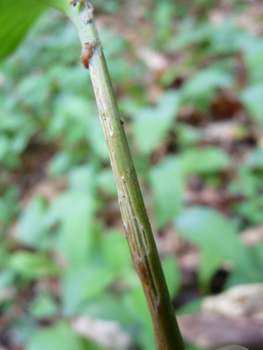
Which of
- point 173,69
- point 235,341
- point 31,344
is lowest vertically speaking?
point 235,341

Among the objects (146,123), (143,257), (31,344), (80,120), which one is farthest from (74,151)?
(143,257)

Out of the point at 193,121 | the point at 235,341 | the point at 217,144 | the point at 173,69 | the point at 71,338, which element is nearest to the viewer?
the point at 235,341

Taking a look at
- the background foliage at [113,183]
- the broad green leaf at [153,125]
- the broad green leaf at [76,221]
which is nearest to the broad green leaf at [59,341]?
the background foliage at [113,183]


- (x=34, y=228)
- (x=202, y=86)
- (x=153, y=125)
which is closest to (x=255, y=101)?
(x=202, y=86)

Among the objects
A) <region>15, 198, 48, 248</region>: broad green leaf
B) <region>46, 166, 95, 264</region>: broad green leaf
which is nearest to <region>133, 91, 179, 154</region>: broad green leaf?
<region>46, 166, 95, 264</region>: broad green leaf

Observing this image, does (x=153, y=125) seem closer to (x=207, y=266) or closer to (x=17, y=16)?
(x=207, y=266)

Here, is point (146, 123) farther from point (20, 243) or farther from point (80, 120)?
point (20, 243)
